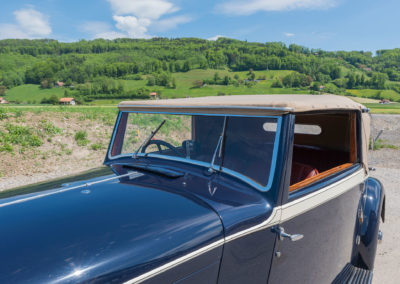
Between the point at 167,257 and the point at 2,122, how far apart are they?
14.2 m

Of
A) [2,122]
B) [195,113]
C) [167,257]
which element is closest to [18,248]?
[167,257]

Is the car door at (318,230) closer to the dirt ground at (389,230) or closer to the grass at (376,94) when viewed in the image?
the dirt ground at (389,230)

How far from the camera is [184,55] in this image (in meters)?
122

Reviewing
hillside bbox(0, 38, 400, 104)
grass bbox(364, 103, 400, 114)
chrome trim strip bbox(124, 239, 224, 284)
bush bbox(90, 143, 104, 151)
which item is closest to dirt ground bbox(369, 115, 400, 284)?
chrome trim strip bbox(124, 239, 224, 284)

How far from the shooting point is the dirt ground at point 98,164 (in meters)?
3.53

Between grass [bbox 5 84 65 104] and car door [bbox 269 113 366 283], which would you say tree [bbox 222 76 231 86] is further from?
car door [bbox 269 113 366 283]

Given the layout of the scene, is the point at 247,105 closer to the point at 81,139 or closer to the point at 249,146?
the point at 249,146

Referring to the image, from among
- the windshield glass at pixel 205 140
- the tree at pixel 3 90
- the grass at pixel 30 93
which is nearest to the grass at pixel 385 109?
the windshield glass at pixel 205 140

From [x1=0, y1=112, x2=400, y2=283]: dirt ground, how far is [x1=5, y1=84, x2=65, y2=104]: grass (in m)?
55.7

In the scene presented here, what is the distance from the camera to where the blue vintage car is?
3.92 ft

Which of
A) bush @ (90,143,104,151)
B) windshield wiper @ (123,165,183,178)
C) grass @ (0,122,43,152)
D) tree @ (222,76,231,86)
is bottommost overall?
bush @ (90,143,104,151)

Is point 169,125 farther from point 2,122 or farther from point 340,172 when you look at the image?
point 2,122

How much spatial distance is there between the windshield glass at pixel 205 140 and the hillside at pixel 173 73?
171 ft

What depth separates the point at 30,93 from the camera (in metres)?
67.8
